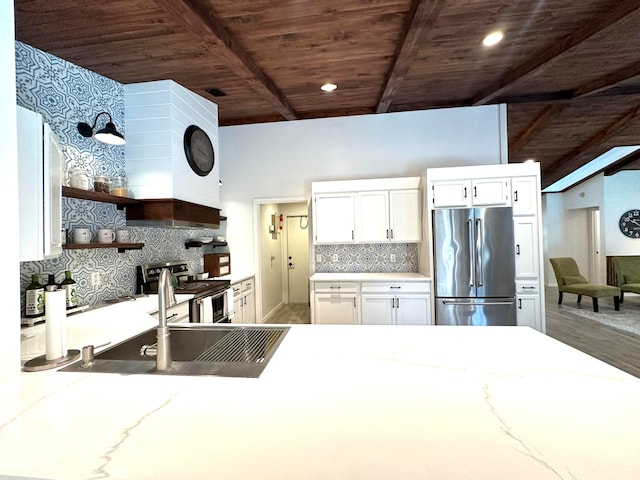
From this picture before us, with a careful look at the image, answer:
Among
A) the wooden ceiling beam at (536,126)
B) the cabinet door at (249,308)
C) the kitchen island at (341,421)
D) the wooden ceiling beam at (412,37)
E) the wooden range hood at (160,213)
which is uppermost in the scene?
the wooden ceiling beam at (536,126)

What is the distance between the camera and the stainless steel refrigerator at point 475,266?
328cm

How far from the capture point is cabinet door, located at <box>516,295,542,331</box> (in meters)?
3.39

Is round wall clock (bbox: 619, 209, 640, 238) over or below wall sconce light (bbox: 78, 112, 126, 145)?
below

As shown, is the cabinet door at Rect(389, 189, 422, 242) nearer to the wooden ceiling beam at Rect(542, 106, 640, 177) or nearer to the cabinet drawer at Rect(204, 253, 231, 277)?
the cabinet drawer at Rect(204, 253, 231, 277)

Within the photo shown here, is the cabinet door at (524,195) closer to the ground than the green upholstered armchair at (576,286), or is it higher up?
higher up

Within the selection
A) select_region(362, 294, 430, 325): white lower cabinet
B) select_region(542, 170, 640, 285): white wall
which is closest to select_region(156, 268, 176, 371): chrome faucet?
select_region(362, 294, 430, 325): white lower cabinet

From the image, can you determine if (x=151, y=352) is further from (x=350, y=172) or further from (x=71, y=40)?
(x=350, y=172)

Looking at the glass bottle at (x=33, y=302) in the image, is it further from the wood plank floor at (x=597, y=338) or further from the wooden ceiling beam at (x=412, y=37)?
the wood plank floor at (x=597, y=338)

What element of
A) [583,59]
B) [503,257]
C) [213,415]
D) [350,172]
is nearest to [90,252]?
[213,415]

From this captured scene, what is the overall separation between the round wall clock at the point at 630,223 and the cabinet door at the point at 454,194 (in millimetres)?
6615

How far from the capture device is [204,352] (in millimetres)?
1574

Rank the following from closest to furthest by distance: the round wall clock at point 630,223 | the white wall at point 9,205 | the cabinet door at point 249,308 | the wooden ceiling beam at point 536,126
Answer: the white wall at point 9,205
the cabinet door at point 249,308
the wooden ceiling beam at point 536,126
the round wall clock at point 630,223

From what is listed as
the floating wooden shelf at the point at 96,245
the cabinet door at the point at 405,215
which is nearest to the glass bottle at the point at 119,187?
the floating wooden shelf at the point at 96,245

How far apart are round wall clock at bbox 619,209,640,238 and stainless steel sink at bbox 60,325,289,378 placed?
30.5 ft
